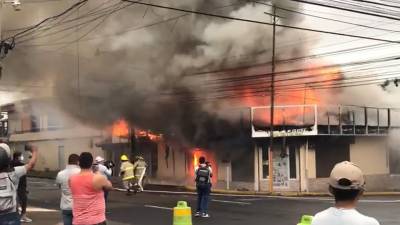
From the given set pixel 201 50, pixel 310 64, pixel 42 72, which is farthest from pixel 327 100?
pixel 42 72

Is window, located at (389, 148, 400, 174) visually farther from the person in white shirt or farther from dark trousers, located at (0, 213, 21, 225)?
dark trousers, located at (0, 213, 21, 225)

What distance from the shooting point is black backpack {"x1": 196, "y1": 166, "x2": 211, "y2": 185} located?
1219 centimetres

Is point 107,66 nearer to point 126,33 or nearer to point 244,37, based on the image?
point 126,33

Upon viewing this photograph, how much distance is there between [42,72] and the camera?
66.3 ft

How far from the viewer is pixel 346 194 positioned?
258cm

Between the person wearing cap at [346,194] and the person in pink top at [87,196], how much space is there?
9.21 ft

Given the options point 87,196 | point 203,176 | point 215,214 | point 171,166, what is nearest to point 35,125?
point 171,166

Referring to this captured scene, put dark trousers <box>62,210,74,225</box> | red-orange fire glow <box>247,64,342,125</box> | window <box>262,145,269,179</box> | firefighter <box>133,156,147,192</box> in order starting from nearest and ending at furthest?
dark trousers <box>62,210,74,225</box> < firefighter <box>133,156,147,192</box> < window <box>262,145,269,179</box> < red-orange fire glow <box>247,64,342,125</box>

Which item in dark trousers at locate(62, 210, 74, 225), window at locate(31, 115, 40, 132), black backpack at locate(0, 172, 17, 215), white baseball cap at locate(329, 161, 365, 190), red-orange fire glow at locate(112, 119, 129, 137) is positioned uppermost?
window at locate(31, 115, 40, 132)

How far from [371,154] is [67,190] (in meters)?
21.9

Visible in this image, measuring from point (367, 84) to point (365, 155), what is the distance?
343 centimetres

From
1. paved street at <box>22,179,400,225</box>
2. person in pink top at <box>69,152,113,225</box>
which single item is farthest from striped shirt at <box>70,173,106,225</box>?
paved street at <box>22,179,400,225</box>

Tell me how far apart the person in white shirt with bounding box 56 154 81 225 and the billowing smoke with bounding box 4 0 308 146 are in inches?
482

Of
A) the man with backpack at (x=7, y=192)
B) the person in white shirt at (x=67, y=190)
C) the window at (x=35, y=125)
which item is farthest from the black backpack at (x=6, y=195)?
the window at (x=35, y=125)
